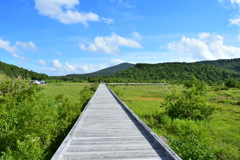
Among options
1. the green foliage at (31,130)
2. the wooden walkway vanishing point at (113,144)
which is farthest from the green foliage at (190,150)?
the green foliage at (31,130)

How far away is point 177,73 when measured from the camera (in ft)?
278

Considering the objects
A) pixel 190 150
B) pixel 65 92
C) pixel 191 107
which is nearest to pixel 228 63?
pixel 65 92

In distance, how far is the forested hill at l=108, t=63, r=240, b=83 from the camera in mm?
77750

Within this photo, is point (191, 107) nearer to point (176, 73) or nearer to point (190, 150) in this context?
point (190, 150)

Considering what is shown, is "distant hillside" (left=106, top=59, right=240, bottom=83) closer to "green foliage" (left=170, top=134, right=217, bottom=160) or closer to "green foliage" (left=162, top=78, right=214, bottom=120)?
"green foliage" (left=162, top=78, right=214, bottom=120)

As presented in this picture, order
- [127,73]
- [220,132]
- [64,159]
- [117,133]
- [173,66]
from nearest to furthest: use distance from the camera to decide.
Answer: [64,159], [117,133], [220,132], [127,73], [173,66]

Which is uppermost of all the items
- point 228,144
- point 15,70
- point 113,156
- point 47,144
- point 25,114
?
point 15,70

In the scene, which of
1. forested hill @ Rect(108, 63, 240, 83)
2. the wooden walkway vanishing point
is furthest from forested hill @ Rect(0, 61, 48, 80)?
the wooden walkway vanishing point

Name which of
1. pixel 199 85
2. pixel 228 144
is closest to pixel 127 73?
pixel 199 85

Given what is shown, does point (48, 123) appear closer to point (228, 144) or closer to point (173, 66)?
point (228, 144)

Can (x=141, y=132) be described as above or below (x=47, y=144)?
above

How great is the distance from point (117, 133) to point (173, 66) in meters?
93.4

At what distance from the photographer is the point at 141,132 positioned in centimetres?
502

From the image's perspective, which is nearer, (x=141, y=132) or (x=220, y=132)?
(x=141, y=132)
